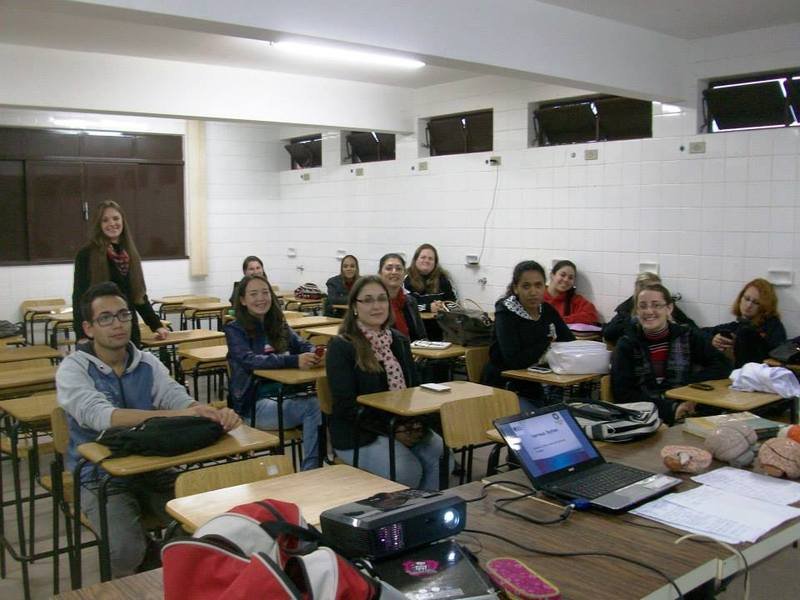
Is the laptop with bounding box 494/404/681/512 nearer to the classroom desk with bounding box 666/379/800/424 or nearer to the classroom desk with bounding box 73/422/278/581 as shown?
the classroom desk with bounding box 73/422/278/581

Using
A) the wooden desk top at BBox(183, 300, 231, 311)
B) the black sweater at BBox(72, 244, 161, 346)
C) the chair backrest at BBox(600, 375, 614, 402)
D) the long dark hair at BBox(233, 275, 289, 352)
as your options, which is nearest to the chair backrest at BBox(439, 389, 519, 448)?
the chair backrest at BBox(600, 375, 614, 402)

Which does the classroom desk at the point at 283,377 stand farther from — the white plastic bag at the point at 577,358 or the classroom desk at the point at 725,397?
the classroom desk at the point at 725,397

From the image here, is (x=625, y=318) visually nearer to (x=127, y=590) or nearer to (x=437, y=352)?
(x=437, y=352)

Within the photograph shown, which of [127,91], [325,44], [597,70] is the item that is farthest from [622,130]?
[127,91]

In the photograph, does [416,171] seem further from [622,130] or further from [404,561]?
[404,561]

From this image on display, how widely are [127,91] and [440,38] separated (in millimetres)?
3313

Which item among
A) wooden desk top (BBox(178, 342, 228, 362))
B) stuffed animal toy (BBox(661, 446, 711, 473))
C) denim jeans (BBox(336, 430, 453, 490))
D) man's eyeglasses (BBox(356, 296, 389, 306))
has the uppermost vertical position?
man's eyeglasses (BBox(356, 296, 389, 306))

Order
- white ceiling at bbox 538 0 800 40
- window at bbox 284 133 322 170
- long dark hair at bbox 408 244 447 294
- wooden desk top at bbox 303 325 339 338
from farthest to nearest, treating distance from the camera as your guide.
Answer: window at bbox 284 133 322 170
long dark hair at bbox 408 244 447 294
wooden desk top at bbox 303 325 339 338
white ceiling at bbox 538 0 800 40

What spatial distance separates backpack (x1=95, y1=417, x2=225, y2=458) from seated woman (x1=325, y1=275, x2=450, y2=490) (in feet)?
3.17

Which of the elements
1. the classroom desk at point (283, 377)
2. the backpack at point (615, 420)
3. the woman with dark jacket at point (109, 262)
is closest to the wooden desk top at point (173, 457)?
the classroom desk at point (283, 377)

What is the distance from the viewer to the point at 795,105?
560 cm

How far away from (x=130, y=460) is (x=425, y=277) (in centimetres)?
533

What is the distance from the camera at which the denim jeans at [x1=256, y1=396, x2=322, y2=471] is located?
4043 millimetres

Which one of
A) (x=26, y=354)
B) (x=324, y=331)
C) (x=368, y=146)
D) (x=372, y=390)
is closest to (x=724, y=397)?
(x=372, y=390)
